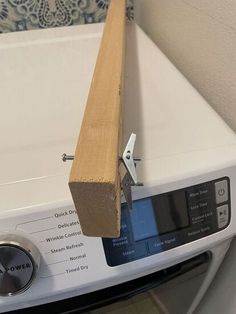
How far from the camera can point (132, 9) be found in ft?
3.45

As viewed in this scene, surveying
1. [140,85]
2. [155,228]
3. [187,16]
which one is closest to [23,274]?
[155,228]

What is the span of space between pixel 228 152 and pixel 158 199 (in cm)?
13

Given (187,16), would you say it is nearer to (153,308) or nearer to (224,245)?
(224,245)

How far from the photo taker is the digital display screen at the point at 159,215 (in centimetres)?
47

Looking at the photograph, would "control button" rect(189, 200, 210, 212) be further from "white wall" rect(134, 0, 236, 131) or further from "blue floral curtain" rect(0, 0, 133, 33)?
"blue floral curtain" rect(0, 0, 133, 33)

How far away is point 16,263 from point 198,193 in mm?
249

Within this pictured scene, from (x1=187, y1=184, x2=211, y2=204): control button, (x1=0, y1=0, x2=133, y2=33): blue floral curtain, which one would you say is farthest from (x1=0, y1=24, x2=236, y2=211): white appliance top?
(x1=0, y1=0, x2=133, y2=33): blue floral curtain

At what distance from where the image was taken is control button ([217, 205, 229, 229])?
1.68 feet

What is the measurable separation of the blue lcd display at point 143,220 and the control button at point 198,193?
0.06 m

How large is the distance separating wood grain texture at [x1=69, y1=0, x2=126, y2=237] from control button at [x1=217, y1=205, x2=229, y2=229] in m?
0.22

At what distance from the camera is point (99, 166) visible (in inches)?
12.4

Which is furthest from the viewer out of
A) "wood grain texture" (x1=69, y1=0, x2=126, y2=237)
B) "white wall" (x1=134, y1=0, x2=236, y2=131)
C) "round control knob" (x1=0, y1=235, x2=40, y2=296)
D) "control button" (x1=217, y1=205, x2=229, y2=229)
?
"white wall" (x1=134, y1=0, x2=236, y2=131)

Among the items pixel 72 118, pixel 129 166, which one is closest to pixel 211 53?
pixel 72 118

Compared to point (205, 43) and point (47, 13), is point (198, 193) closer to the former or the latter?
point (205, 43)
